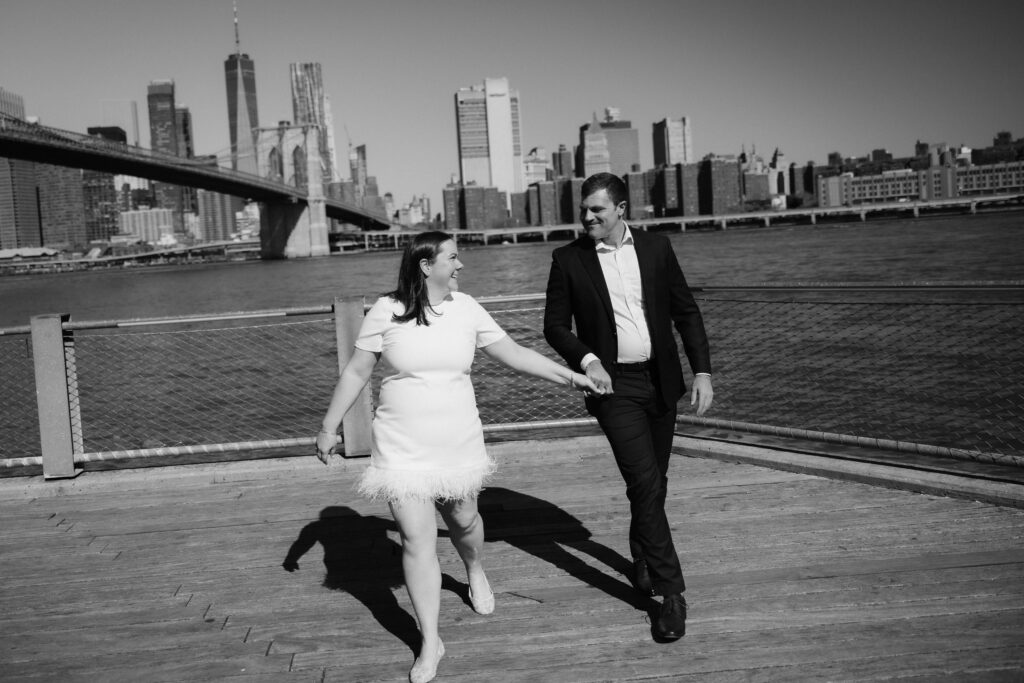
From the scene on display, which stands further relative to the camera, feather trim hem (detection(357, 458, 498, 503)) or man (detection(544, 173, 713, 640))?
man (detection(544, 173, 713, 640))

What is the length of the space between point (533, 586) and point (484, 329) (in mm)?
1047

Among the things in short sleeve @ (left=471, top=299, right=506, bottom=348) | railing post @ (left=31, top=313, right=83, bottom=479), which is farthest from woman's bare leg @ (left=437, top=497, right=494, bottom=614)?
railing post @ (left=31, top=313, right=83, bottom=479)

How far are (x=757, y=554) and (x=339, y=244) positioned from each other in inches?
3726

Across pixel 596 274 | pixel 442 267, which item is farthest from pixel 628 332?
pixel 442 267

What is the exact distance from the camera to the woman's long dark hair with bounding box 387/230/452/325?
110 inches

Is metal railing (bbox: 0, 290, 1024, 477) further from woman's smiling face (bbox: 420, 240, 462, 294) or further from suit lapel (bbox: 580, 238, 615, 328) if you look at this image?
woman's smiling face (bbox: 420, 240, 462, 294)

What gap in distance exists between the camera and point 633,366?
320 cm

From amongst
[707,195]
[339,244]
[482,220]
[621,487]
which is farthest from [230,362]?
[707,195]

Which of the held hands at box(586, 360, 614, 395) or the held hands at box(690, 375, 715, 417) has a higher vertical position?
the held hands at box(586, 360, 614, 395)

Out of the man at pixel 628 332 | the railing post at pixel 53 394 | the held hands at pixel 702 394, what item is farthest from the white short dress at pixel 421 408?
the railing post at pixel 53 394

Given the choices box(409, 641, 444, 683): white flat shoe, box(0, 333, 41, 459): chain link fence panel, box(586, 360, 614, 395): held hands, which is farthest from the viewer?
box(0, 333, 41, 459): chain link fence panel

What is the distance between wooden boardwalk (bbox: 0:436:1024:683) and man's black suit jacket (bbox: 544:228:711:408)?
79 cm

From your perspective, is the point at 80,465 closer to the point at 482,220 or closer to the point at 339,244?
the point at 339,244

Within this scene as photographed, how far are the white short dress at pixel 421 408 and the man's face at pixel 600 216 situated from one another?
0.57 meters
